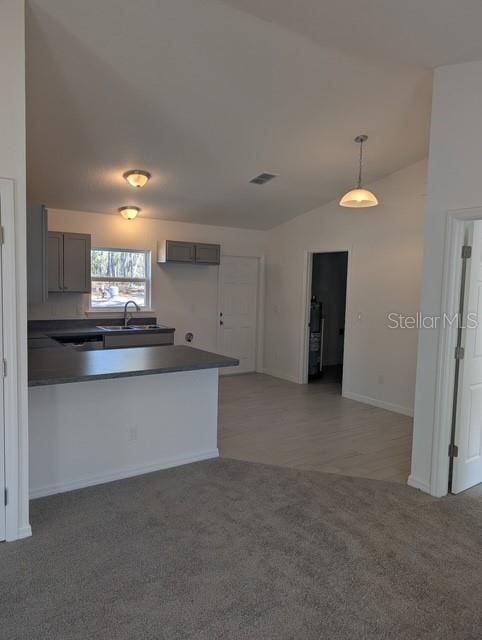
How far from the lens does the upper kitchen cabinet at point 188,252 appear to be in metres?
6.20

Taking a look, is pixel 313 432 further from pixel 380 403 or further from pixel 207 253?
pixel 207 253

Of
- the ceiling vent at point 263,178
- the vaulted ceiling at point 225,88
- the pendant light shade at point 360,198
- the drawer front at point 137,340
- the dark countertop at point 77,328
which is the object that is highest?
the vaulted ceiling at point 225,88

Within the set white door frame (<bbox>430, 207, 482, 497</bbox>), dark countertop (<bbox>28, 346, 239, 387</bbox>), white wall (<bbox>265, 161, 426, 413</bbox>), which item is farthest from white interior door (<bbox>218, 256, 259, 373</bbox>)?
white door frame (<bbox>430, 207, 482, 497</bbox>)

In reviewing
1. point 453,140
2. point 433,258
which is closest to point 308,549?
point 433,258

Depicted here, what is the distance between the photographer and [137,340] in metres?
5.61

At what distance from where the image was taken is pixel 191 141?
419 cm

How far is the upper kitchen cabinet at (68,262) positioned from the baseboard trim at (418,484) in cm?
413

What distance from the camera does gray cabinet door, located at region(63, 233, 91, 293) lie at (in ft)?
17.6

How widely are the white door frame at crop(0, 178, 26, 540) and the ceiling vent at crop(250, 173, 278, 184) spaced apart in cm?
326

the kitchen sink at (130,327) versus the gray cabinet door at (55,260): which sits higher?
the gray cabinet door at (55,260)

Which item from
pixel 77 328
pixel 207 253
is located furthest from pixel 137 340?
pixel 207 253

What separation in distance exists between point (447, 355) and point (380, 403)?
259cm

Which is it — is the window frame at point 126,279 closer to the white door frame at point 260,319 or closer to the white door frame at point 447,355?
the white door frame at point 260,319

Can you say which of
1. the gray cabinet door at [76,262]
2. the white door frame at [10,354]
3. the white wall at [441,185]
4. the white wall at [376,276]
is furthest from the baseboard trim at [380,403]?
the white door frame at [10,354]
